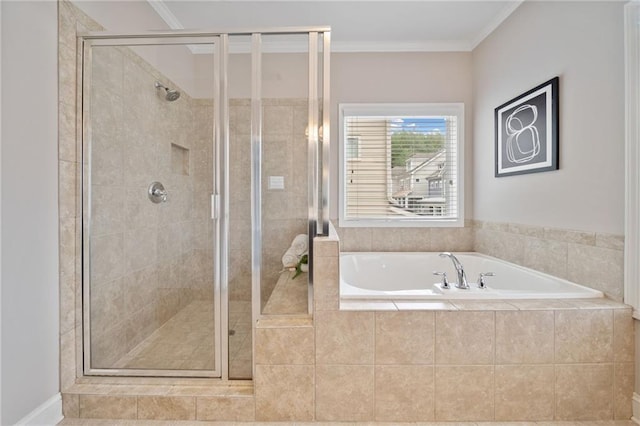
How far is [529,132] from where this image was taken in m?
2.11

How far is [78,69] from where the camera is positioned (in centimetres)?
157

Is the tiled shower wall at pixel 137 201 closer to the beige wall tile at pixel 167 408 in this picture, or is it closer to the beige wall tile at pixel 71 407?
the beige wall tile at pixel 71 407

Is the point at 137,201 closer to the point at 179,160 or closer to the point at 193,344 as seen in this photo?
the point at 179,160

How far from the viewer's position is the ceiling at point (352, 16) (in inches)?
88.2

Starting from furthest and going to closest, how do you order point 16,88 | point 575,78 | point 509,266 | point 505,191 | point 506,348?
point 505,191, point 509,266, point 575,78, point 506,348, point 16,88

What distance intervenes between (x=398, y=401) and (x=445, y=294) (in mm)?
571

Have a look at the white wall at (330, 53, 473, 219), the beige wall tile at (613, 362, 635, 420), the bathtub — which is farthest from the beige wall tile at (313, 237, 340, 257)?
the white wall at (330, 53, 473, 219)

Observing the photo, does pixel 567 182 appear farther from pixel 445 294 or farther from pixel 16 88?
pixel 16 88

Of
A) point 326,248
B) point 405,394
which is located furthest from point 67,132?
point 405,394

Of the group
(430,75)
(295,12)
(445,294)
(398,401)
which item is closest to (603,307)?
(445,294)

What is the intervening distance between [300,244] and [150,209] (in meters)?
0.96

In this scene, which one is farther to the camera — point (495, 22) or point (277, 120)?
point (495, 22)

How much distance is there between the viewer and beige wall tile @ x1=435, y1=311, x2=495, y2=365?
142 cm

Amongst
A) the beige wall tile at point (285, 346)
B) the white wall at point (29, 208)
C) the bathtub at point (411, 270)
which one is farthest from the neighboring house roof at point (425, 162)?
the white wall at point (29, 208)
